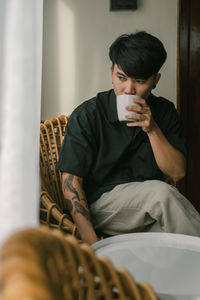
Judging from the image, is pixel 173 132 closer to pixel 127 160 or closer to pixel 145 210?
pixel 127 160

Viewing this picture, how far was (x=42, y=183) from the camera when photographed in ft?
4.26

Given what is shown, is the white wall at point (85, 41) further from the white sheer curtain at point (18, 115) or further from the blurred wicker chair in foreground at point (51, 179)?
the white sheer curtain at point (18, 115)

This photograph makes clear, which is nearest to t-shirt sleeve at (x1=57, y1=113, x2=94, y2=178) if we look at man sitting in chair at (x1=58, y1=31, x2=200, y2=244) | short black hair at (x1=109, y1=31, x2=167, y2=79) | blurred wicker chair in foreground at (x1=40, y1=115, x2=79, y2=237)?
man sitting in chair at (x1=58, y1=31, x2=200, y2=244)

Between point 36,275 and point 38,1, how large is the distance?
539 mm

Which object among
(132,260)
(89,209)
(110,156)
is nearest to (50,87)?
(110,156)

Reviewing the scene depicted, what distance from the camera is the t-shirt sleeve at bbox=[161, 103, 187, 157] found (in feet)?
4.59

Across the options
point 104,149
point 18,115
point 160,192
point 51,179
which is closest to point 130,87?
point 104,149

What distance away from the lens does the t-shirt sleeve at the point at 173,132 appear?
1.40 m

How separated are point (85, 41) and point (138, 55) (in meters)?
0.78

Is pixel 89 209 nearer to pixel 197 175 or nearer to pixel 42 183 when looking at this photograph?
pixel 42 183

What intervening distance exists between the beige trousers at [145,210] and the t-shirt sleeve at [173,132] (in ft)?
0.89

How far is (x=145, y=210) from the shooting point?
1.14 m

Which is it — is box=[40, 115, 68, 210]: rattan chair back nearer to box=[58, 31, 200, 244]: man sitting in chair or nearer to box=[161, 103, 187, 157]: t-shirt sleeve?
box=[58, 31, 200, 244]: man sitting in chair

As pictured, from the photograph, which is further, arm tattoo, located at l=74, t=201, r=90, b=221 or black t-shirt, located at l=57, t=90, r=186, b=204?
black t-shirt, located at l=57, t=90, r=186, b=204
